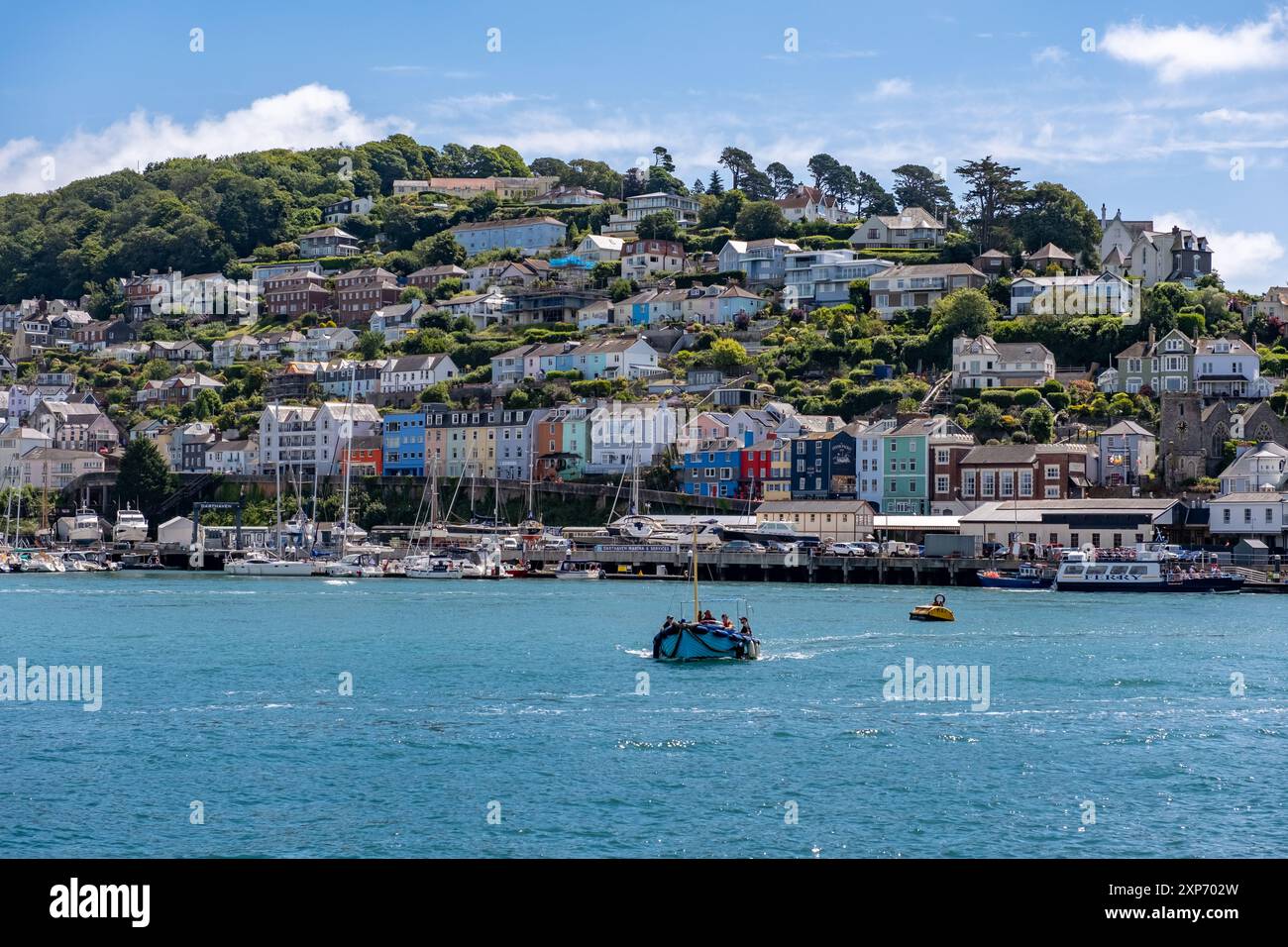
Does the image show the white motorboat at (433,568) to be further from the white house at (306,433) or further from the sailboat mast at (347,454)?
the white house at (306,433)

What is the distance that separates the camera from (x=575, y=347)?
13288 cm

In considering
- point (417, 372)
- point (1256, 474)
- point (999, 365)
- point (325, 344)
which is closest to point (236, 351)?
point (325, 344)

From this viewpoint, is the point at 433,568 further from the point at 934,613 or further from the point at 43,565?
the point at 934,613

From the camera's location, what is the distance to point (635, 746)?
101ft

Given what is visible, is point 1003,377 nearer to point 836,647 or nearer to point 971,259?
point 971,259

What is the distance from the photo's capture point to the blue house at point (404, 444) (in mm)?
121312

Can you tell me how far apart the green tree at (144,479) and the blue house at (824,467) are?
160 ft

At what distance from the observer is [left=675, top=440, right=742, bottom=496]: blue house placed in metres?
107

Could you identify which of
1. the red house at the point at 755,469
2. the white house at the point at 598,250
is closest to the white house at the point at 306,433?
the red house at the point at 755,469

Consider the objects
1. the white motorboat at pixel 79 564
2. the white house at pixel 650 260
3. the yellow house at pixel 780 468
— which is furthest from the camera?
the white house at pixel 650 260

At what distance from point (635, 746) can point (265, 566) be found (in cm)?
7176

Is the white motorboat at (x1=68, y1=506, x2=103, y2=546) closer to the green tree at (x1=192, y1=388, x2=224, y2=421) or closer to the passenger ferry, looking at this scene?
the green tree at (x1=192, y1=388, x2=224, y2=421)

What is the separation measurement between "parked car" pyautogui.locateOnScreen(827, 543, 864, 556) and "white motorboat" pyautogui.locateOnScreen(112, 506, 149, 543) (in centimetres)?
5192
